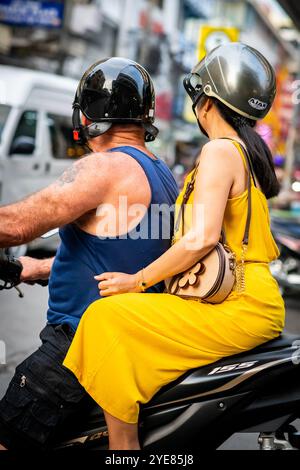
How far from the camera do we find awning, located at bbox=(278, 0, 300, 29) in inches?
397

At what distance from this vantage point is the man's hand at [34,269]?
287 cm

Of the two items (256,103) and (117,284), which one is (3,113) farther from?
(117,284)

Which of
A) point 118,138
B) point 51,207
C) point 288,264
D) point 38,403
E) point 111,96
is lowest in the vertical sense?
point 288,264

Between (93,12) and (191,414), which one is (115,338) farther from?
(93,12)

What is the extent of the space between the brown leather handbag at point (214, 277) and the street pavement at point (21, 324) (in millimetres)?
2223

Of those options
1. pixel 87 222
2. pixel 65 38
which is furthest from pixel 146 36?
pixel 87 222

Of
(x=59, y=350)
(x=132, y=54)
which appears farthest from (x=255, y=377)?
(x=132, y=54)

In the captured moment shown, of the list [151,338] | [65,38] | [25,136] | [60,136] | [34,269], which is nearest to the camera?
[151,338]

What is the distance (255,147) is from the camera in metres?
2.53

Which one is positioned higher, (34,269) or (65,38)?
(65,38)

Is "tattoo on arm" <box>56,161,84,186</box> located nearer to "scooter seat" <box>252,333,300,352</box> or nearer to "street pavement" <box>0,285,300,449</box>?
"scooter seat" <box>252,333,300,352</box>

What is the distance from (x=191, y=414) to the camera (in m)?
2.37

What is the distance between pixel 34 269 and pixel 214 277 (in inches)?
34.6

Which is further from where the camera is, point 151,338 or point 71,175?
point 71,175
